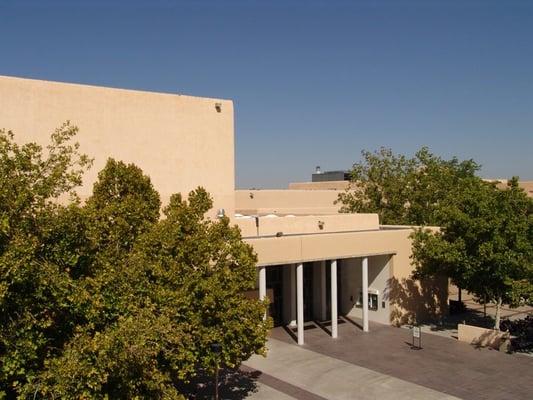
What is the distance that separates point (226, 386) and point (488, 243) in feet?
38.6

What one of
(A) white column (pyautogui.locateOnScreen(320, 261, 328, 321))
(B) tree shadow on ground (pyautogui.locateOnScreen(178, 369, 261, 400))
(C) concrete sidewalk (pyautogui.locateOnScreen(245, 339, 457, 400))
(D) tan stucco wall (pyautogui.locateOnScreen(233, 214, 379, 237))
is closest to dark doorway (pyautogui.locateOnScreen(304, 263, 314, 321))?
(A) white column (pyautogui.locateOnScreen(320, 261, 328, 321))

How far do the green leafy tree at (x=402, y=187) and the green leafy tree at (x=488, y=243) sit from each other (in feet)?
37.9

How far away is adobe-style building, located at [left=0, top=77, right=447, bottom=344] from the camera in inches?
900

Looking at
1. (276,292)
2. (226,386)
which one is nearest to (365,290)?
(276,292)

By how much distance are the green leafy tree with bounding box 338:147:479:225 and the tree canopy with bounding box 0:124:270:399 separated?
77.8 ft

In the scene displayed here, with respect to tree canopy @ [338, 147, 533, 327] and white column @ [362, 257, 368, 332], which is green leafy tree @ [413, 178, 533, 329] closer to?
tree canopy @ [338, 147, 533, 327]

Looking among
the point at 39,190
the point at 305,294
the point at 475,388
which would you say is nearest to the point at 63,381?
the point at 39,190

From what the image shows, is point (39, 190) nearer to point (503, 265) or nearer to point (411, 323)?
point (503, 265)

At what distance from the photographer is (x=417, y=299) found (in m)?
27.9

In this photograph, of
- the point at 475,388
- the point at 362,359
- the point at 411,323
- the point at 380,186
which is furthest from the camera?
the point at 380,186

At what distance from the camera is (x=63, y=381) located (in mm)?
10312

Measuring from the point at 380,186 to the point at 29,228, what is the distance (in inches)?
1213

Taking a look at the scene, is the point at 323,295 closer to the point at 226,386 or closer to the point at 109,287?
the point at 226,386

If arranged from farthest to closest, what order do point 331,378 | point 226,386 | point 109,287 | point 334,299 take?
point 334,299
point 331,378
point 226,386
point 109,287
